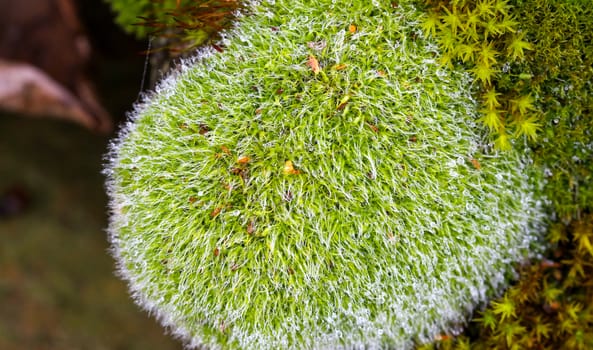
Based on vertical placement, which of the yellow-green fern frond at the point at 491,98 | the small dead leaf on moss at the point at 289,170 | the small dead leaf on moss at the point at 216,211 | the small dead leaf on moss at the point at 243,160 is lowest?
the yellow-green fern frond at the point at 491,98

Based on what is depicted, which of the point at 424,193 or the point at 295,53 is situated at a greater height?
the point at 295,53

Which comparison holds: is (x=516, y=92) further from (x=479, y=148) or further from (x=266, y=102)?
(x=266, y=102)

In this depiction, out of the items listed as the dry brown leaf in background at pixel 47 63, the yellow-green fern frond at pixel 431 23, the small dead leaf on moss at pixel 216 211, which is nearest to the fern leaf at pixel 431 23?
the yellow-green fern frond at pixel 431 23

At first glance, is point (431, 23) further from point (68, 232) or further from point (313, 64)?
point (68, 232)

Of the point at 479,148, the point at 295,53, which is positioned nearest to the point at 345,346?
the point at 479,148

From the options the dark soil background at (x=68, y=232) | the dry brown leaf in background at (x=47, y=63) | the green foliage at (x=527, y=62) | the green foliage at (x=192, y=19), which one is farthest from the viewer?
the dark soil background at (x=68, y=232)

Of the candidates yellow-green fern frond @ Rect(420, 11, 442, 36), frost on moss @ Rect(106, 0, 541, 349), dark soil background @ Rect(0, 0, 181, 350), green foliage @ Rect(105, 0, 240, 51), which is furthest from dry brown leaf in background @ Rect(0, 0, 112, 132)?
yellow-green fern frond @ Rect(420, 11, 442, 36)

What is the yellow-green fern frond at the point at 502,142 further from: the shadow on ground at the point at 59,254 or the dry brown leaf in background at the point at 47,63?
the shadow on ground at the point at 59,254
